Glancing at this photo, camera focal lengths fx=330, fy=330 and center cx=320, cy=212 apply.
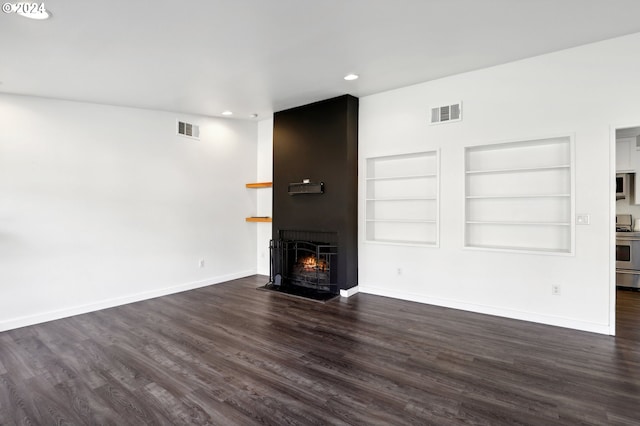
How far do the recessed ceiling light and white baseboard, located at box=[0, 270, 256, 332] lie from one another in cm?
324

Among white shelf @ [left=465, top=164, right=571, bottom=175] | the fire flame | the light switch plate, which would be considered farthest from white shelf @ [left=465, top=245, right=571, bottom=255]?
the fire flame

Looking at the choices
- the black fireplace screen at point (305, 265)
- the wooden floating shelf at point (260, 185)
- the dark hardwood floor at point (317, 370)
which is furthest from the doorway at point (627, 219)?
the wooden floating shelf at point (260, 185)

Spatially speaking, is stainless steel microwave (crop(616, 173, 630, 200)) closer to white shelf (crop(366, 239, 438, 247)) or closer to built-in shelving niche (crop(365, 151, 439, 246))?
built-in shelving niche (crop(365, 151, 439, 246))

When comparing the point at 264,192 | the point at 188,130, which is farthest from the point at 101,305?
the point at 264,192

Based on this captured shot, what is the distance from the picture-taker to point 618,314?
392 centimetres

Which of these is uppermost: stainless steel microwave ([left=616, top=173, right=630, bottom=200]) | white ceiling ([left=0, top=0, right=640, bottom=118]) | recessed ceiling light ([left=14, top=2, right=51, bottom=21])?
white ceiling ([left=0, top=0, right=640, bottom=118])

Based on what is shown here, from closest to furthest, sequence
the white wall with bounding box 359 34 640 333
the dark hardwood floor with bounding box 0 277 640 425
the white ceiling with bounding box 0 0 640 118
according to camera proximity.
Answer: the dark hardwood floor with bounding box 0 277 640 425
the white ceiling with bounding box 0 0 640 118
the white wall with bounding box 359 34 640 333

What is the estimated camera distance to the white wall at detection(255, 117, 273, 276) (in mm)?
6176

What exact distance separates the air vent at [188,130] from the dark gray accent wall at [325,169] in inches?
51.4

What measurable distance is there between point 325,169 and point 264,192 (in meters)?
1.74

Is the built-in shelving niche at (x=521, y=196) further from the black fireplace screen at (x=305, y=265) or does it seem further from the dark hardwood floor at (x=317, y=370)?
the black fireplace screen at (x=305, y=265)

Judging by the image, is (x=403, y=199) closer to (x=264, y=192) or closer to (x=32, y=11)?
(x=264, y=192)

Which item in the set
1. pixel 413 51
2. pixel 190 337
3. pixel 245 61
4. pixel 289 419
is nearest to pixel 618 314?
pixel 413 51

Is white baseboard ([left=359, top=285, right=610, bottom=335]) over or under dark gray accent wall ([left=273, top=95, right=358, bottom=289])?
under
